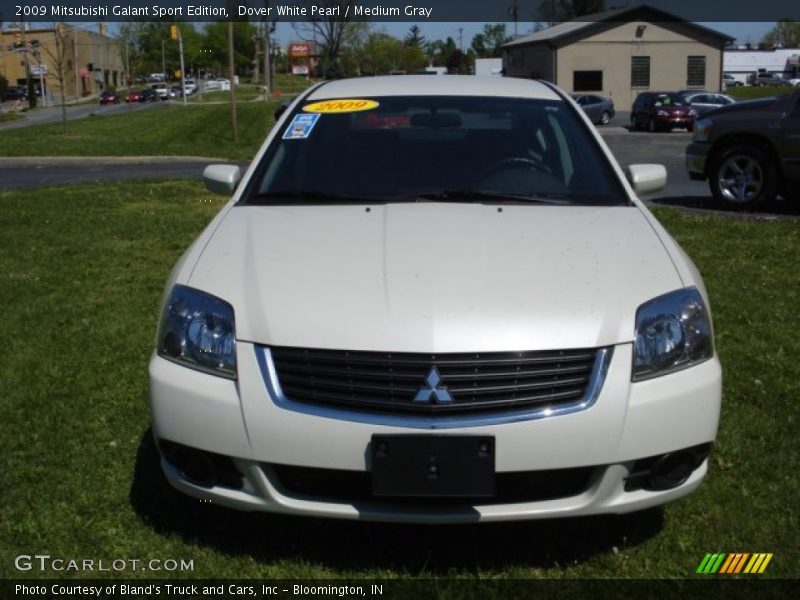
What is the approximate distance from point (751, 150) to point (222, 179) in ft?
25.7

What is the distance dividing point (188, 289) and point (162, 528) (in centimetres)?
88

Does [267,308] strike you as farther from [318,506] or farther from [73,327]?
[73,327]

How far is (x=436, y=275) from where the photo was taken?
3.05 m

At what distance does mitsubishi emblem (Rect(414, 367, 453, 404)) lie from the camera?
2729 mm

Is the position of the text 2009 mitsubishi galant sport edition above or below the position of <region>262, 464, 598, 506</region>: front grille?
above

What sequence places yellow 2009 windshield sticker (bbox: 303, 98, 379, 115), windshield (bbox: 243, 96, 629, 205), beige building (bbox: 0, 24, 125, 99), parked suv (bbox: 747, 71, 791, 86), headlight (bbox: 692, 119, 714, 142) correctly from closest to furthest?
windshield (bbox: 243, 96, 629, 205), yellow 2009 windshield sticker (bbox: 303, 98, 379, 115), headlight (bbox: 692, 119, 714, 142), parked suv (bbox: 747, 71, 791, 86), beige building (bbox: 0, 24, 125, 99)

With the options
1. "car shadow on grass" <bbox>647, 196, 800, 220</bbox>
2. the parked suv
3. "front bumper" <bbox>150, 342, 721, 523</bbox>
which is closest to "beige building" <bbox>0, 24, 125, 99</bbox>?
the parked suv

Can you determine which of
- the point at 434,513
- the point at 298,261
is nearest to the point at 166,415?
the point at 298,261

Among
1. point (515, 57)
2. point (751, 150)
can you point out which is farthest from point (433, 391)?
point (515, 57)

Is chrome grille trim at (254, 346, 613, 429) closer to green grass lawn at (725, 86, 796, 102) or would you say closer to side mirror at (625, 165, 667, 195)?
side mirror at (625, 165, 667, 195)

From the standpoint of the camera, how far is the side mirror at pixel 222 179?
433cm

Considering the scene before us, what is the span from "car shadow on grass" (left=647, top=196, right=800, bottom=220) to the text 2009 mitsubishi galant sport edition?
7.60 metres

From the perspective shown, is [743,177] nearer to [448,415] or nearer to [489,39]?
[448,415]

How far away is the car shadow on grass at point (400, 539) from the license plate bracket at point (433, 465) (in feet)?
1.63
